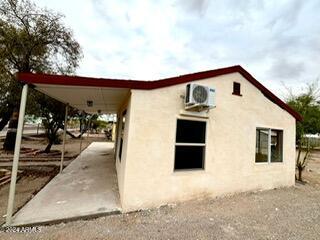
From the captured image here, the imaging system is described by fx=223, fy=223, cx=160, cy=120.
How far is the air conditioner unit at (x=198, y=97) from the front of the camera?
514 centimetres

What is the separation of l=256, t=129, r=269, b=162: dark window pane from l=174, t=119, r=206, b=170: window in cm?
224

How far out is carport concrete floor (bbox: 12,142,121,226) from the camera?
427cm

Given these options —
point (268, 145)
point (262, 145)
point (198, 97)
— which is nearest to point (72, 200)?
point (198, 97)

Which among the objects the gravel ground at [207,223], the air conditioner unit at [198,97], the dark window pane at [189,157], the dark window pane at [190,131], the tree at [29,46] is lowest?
the gravel ground at [207,223]

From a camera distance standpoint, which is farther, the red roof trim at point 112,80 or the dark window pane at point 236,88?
the dark window pane at point 236,88

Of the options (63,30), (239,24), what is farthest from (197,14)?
(63,30)

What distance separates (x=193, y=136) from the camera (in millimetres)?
5660

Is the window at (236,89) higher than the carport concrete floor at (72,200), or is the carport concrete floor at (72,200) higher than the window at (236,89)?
the window at (236,89)

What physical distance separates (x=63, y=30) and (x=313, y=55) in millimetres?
15149

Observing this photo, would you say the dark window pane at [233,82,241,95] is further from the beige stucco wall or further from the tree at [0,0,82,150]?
the tree at [0,0,82,150]

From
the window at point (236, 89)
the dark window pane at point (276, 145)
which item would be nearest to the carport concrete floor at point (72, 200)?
the window at point (236, 89)

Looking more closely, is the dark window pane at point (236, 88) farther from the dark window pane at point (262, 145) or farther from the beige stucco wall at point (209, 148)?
the dark window pane at point (262, 145)

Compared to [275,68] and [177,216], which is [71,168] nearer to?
[177,216]

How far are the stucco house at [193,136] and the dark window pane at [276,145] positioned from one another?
0.10 ft
